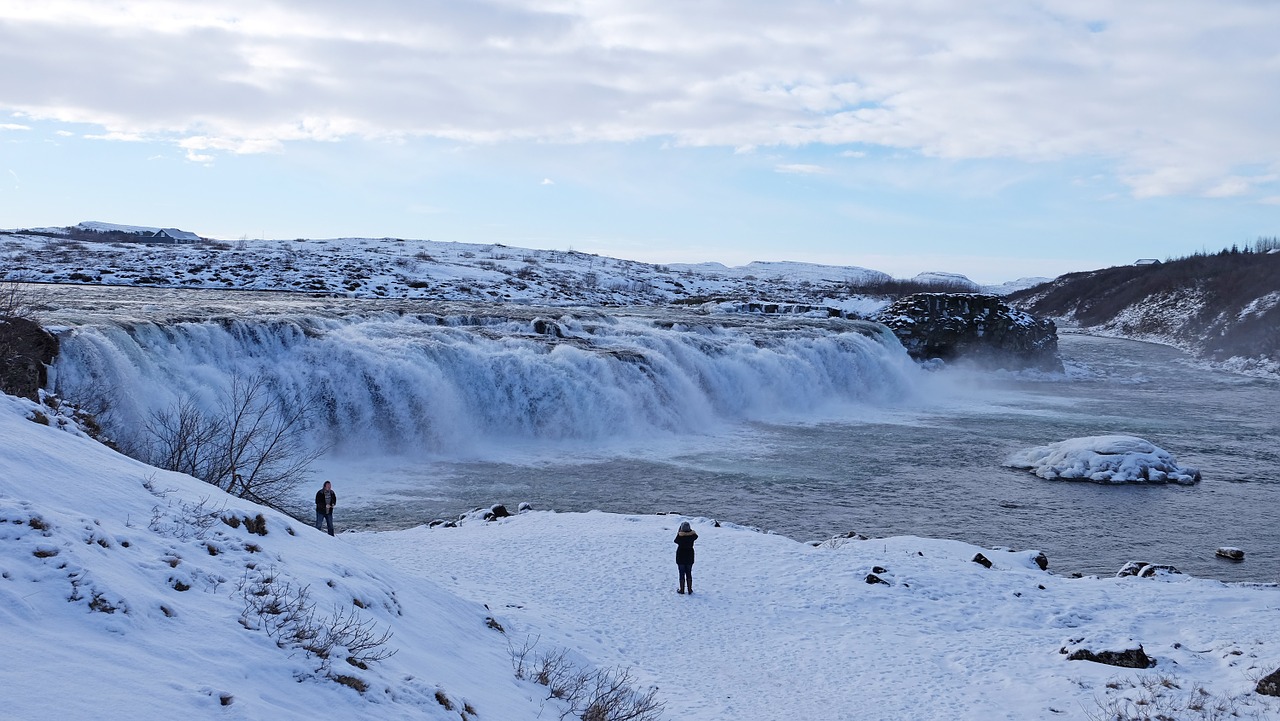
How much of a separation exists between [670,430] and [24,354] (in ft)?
60.3

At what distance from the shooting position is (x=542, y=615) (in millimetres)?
11438

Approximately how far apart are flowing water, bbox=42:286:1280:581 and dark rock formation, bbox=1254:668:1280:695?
6.97m

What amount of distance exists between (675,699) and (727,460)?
1647 centimetres

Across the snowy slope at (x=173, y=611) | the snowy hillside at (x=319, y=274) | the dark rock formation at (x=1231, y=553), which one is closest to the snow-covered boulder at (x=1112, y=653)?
the snowy slope at (x=173, y=611)

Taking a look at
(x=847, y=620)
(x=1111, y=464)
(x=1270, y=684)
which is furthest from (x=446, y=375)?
(x=1270, y=684)

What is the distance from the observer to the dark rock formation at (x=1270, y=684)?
8.89 meters

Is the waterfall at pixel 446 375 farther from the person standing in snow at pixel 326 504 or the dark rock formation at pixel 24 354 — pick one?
the person standing in snow at pixel 326 504

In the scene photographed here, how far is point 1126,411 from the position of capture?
1458 inches

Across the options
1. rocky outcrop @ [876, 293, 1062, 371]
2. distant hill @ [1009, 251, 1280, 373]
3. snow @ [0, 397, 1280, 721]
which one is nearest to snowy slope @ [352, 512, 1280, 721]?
snow @ [0, 397, 1280, 721]

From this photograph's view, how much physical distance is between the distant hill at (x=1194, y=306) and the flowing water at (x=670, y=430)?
25.9m

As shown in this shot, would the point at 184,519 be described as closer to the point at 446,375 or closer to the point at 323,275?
the point at 446,375

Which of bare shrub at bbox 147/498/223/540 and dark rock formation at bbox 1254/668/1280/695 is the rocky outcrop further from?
bare shrub at bbox 147/498/223/540

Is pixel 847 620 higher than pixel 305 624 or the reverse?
the reverse

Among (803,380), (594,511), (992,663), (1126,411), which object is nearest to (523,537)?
(594,511)
